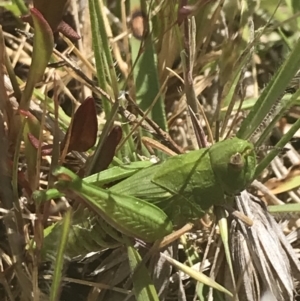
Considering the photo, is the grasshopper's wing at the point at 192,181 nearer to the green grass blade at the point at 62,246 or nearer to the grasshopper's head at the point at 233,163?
the grasshopper's head at the point at 233,163

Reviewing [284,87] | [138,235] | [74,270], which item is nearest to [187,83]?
[284,87]

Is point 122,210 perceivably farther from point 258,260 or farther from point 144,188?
point 258,260

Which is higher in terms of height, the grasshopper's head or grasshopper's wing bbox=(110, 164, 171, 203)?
the grasshopper's head

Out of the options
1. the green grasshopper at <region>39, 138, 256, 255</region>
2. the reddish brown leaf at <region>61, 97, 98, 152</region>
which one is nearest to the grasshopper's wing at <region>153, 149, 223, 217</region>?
the green grasshopper at <region>39, 138, 256, 255</region>

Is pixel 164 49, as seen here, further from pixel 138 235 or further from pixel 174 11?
pixel 138 235

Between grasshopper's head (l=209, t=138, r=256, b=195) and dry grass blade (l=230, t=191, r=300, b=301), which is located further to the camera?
dry grass blade (l=230, t=191, r=300, b=301)

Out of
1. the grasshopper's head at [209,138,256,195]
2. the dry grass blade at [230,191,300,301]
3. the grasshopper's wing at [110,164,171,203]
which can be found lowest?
the dry grass blade at [230,191,300,301]

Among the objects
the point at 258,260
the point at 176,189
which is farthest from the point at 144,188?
the point at 258,260

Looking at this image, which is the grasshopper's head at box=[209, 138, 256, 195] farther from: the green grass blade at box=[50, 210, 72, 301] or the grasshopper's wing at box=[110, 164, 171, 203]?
the green grass blade at box=[50, 210, 72, 301]
